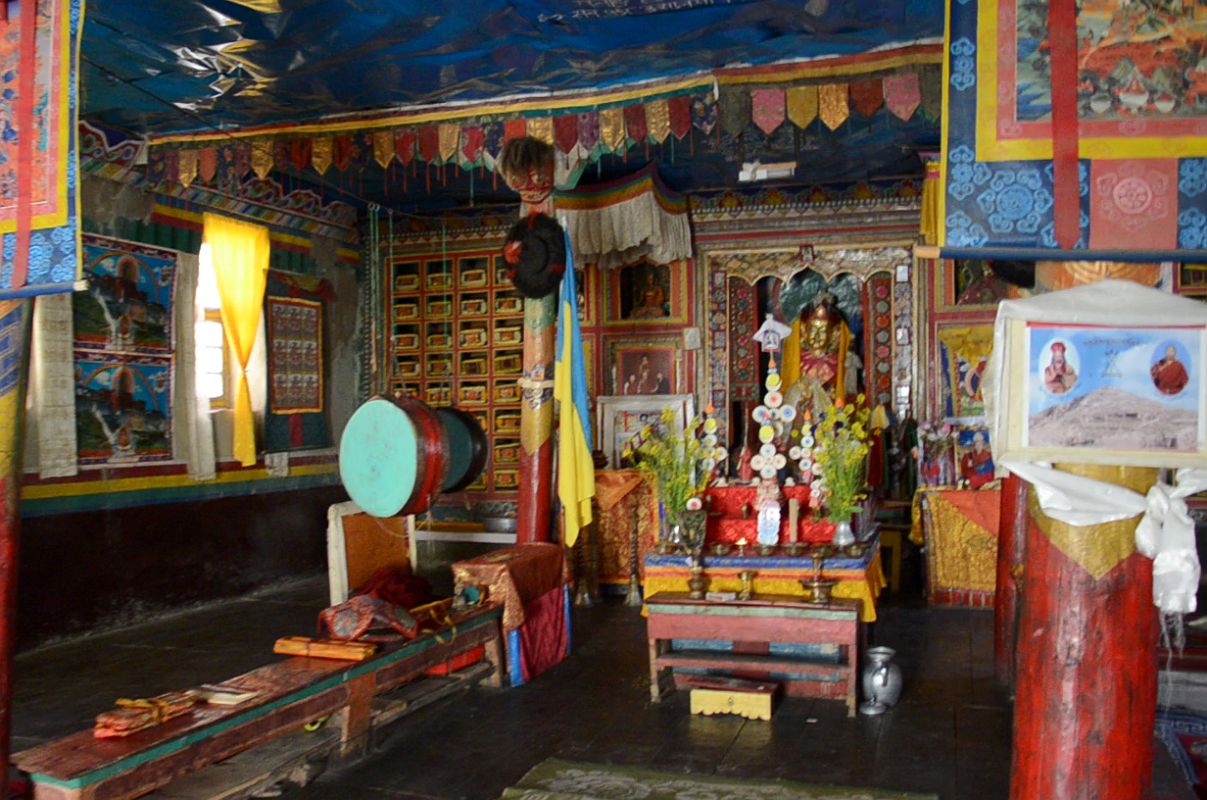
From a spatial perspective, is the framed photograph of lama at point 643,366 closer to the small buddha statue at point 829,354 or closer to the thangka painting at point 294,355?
the small buddha statue at point 829,354

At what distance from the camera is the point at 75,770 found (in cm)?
306

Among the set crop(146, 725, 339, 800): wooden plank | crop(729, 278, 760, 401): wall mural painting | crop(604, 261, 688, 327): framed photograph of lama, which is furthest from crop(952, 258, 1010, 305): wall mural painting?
crop(146, 725, 339, 800): wooden plank

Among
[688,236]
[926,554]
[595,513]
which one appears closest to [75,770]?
[595,513]

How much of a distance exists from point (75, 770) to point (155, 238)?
541 cm

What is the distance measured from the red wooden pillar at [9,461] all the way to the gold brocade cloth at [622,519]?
15.7 ft

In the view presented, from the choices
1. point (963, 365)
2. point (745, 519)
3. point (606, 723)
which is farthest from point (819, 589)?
point (963, 365)

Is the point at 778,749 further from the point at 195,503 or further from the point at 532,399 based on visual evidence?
the point at 195,503

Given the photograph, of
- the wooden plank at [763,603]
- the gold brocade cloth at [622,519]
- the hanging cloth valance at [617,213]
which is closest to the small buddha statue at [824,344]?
the hanging cloth valance at [617,213]

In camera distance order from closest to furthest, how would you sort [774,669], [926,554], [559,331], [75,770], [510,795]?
1. [75,770]
2. [510,795]
3. [774,669]
4. [559,331]
5. [926,554]

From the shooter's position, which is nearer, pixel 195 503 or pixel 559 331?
pixel 559 331

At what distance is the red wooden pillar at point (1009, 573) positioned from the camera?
209 inches

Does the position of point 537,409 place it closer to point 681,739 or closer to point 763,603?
point 763,603

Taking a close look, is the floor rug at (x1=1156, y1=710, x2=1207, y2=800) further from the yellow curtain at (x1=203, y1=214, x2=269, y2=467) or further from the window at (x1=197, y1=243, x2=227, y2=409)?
the window at (x1=197, y1=243, x2=227, y2=409)

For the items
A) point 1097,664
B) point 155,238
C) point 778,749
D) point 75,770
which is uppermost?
point 155,238
